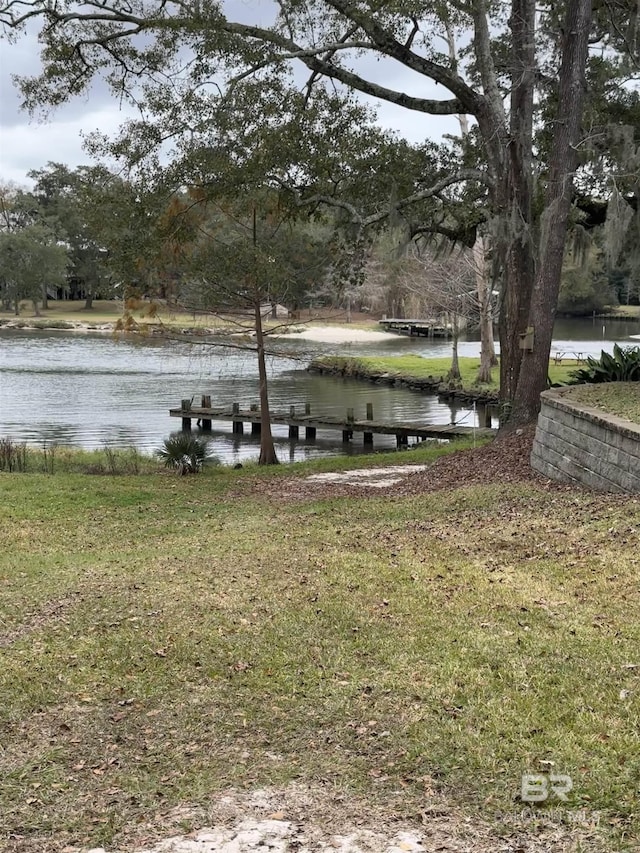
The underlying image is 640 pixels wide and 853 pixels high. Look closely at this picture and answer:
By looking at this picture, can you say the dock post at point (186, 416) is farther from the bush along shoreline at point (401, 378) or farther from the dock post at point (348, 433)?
the bush along shoreline at point (401, 378)

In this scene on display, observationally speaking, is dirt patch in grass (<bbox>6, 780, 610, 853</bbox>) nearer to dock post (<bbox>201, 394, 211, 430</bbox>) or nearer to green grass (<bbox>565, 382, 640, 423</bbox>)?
green grass (<bbox>565, 382, 640, 423</bbox>)

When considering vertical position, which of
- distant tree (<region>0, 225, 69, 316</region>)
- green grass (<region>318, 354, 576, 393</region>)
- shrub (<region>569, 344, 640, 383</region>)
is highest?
distant tree (<region>0, 225, 69, 316</region>)

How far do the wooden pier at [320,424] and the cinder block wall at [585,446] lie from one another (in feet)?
35.5

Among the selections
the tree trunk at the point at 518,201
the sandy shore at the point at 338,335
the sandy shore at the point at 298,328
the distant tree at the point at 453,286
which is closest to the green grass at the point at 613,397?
the tree trunk at the point at 518,201

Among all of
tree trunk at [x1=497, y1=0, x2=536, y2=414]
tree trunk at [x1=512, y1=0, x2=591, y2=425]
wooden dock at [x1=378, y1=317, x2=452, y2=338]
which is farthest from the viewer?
wooden dock at [x1=378, y1=317, x2=452, y2=338]

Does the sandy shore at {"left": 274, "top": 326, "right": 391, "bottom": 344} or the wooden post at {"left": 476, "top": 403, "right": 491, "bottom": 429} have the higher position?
the sandy shore at {"left": 274, "top": 326, "right": 391, "bottom": 344}

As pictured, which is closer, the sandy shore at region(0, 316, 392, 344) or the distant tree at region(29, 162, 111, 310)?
the sandy shore at region(0, 316, 392, 344)

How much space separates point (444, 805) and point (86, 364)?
1684 inches

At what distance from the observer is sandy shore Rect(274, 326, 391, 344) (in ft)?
213

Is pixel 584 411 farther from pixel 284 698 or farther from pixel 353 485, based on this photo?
pixel 284 698

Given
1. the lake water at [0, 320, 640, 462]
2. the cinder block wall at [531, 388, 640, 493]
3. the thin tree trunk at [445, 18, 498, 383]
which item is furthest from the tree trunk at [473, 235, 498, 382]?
the cinder block wall at [531, 388, 640, 493]

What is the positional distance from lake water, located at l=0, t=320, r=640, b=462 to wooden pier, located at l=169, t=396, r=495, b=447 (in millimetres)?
457

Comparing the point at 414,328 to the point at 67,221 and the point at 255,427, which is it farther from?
the point at 255,427

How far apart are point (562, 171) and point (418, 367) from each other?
28.9 meters
